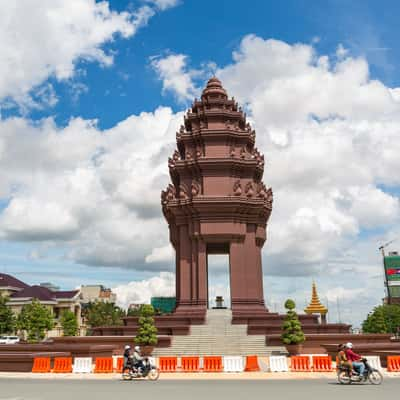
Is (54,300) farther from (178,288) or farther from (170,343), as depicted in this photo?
(170,343)

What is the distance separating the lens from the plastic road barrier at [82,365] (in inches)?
976

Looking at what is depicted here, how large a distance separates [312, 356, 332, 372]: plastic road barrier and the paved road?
3414 mm

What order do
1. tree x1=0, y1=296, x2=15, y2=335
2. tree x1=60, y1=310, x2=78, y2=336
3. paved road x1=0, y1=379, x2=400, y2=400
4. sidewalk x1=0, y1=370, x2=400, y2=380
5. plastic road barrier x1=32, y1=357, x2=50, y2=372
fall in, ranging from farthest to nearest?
tree x1=60, y1=310, x2=78, y2=336, tree x1=0, y1=296, x2=15, y2=335, plastic road barrier x1=32, y1=357, x2=50, y2=372, sidewalk x1=0, y1=370, x2=400, y2=380, paved road x1=0, y1=379, x2=400, y2=400

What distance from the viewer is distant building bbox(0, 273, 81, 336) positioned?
283 ft

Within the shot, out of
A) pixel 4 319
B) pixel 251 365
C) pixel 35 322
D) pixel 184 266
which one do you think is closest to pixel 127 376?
pixel 251 365

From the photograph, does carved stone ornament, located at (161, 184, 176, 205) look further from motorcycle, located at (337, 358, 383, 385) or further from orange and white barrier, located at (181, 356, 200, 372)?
motorcycle, located at (337, 358, 383, 385)

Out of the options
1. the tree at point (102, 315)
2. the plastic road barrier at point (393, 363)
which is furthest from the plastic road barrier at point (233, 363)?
the tree at point (102, 315)

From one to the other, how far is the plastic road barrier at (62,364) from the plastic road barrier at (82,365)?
A: 18.1 inches

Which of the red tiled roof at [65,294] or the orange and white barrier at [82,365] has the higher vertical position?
the red tiled roof at [65,294]

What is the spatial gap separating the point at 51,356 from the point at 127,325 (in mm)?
11416

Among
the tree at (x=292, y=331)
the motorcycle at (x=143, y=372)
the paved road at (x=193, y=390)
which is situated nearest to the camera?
the paved road at (x=193, y=390)

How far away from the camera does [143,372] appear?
870 inches

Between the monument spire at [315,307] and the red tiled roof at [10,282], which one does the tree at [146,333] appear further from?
the red tiled roof at [10,282]

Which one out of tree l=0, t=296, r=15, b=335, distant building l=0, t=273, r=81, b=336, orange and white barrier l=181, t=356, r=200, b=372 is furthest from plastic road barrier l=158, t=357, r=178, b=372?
distant building l=0, t=273, r=81, b=336
